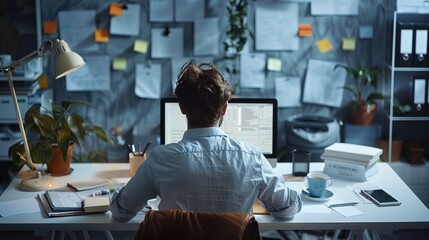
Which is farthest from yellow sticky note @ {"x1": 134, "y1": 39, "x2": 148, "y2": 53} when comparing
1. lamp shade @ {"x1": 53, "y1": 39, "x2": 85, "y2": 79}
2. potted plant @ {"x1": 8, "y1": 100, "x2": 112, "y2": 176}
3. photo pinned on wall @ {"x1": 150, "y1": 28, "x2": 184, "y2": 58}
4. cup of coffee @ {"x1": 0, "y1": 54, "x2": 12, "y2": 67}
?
lamp shade @ {"x1": 53, "y1": 39, "x2": 85, "y2": 79}

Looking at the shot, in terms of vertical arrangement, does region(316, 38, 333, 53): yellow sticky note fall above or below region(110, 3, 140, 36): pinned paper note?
below

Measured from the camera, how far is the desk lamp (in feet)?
8.43

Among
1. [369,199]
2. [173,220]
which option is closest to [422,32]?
[369,199]

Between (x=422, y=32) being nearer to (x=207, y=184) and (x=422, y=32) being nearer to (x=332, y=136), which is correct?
(x=332, y=136)

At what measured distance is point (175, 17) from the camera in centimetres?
439

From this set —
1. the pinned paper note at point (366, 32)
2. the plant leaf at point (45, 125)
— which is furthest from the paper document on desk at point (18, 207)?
the pinned paper note at point (366, 32)

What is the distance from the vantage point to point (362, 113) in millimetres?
4379

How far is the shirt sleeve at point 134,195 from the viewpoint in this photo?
6.93 ft

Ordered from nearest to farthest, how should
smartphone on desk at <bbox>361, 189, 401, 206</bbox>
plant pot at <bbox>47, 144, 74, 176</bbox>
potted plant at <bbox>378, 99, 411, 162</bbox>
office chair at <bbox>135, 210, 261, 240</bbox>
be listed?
office chair at <bbox>135, 210, 261, 240</bbox>
smartphone on desk at <bbox>361, 189, 401, 206</bbox>
plant pot at <bbox>47, 144, 74, 176</bbox>
potted plant at <bbox>378, 99, 411, 162</bbox>

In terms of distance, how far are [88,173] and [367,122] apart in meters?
2.23

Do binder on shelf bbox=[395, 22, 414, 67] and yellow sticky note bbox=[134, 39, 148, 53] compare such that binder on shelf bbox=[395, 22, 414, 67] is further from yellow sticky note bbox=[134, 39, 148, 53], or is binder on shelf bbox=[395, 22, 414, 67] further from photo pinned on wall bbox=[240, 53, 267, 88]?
yellow sticky note bbox=[134, 39, 148, 53]

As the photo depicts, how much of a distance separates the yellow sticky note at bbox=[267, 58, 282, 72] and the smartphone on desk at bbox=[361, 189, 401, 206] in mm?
1952

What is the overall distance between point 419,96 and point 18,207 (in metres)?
2.72

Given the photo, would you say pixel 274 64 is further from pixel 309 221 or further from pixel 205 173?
pixel 205 173
